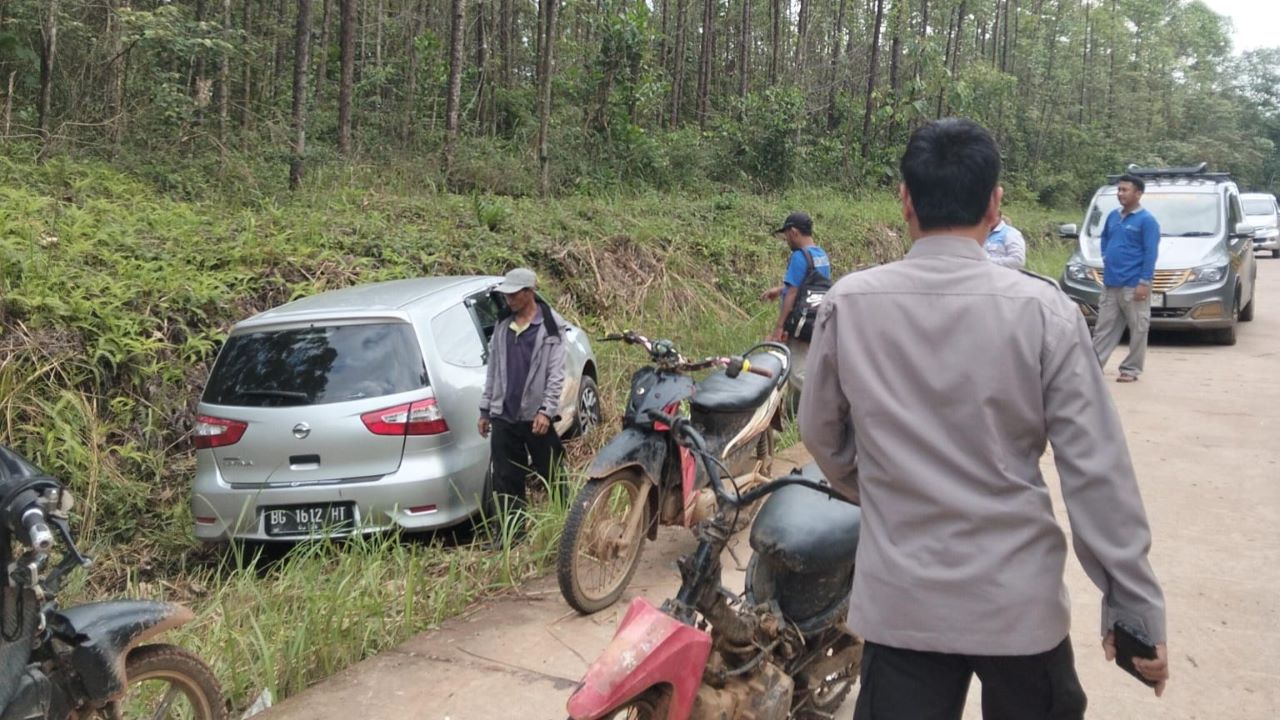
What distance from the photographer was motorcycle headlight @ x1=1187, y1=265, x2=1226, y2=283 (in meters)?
11.4

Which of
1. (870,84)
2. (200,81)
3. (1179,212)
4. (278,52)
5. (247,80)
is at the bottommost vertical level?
(1179,212)

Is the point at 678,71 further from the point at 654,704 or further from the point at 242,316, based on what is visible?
the point at 654,704

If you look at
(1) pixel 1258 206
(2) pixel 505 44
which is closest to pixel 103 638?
(2) pixel 505 44

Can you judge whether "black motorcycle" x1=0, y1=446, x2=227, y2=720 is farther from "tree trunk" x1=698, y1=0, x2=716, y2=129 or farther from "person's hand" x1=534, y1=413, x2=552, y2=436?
"tree trunk" x1=698, y1=0, x2=716, y2=129

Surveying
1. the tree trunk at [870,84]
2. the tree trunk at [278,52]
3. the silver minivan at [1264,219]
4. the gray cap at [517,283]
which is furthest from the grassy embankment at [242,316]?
the silver minivan at [1264,219]

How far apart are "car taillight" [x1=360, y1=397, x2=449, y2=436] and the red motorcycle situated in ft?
7.53

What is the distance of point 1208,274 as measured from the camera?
37.6 feet

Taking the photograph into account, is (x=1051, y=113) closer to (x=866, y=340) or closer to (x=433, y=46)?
(x=433, y=46)

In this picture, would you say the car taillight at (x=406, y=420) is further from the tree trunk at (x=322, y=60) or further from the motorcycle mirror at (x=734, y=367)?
the tree trunk at (x=322, y=60)

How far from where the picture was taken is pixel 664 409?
188 inches

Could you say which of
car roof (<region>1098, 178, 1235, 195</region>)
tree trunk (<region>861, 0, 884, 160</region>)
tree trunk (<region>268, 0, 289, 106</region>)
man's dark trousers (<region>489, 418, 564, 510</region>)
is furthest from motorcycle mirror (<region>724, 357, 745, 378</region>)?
tree trunk (<region>861, 0, 884, 160</region>)

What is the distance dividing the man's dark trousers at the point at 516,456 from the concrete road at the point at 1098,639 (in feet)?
2.53

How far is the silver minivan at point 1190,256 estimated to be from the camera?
37.6ft

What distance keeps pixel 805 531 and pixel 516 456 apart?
2978mm
